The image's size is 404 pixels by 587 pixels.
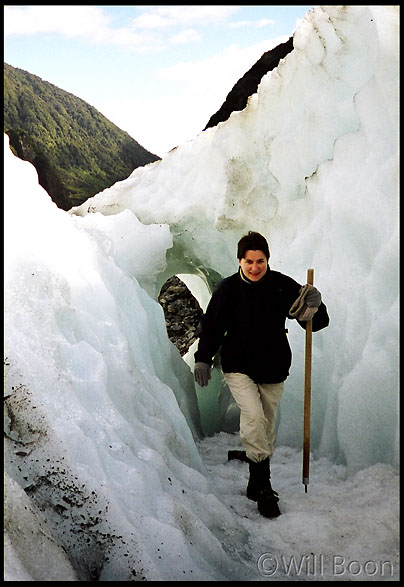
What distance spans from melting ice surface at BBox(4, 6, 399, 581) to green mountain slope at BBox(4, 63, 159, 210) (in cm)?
4195

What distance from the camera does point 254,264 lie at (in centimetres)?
309

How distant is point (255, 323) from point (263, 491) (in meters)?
0.96

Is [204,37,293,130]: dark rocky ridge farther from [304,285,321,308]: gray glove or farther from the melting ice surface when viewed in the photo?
[304,285,321,308]: gray glove

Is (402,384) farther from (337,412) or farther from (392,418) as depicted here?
(337,412)

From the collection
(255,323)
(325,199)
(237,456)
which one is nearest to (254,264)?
(255,323)

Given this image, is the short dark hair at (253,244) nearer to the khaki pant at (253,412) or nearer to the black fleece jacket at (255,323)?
the black fleece jacket at (255,323)

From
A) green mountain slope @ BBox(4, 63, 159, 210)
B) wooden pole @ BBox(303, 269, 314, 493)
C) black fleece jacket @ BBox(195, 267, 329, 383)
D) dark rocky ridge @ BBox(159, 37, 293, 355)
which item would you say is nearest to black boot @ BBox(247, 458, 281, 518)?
wooden pole @ BBox(303, 269, 314, 493)

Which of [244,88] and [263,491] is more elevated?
[244,88]

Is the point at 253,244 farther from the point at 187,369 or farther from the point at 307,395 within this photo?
the point at 187,369

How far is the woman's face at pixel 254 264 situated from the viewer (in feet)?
10.1

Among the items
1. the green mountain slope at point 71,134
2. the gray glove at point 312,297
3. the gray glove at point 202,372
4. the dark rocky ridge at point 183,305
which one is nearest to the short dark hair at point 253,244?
the gray glove at point 312,297

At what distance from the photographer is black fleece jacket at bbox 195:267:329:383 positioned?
317cm

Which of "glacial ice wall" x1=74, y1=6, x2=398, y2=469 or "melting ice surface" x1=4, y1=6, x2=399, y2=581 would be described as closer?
"melting ice surface" x1=4, y1=6, x2=399, y2=581

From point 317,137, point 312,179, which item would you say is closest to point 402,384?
point 312,179
